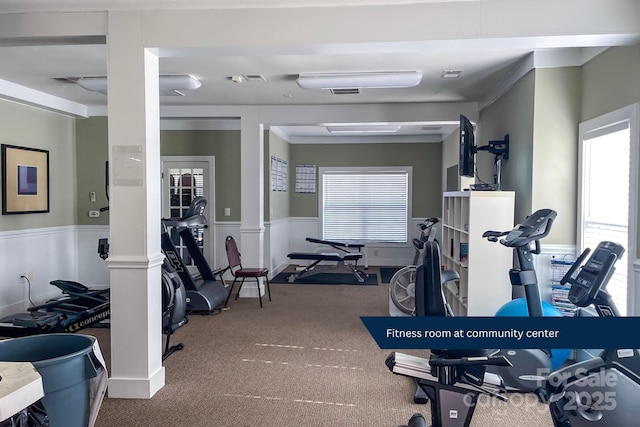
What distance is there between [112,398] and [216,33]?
2548 mm

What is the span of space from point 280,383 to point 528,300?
1854mm

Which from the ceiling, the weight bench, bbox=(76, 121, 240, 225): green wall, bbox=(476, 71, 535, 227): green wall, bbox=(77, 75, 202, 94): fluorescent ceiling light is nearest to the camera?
the ceiling

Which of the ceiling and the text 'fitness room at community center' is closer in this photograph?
the text 'fitness room at community center'

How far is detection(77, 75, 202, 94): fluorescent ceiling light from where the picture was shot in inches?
181

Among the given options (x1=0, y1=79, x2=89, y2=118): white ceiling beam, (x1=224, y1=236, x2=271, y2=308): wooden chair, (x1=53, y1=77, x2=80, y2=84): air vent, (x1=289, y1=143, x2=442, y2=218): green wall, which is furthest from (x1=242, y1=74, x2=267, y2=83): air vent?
(x1=289, y1=143, x2=442, y2=218): green wall

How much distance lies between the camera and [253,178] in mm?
6203

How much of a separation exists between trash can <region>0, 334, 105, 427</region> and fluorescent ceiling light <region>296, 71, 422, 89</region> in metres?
3.14

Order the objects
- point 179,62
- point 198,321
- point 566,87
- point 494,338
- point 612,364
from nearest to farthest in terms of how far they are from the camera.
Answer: point 494,338 → point 612,364 → point 566,87 → point 179,62 → point 198,321

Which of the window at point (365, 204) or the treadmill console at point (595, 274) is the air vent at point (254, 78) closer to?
the treadmill console at point (595, 274)

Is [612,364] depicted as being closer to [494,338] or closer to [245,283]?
[494,338]

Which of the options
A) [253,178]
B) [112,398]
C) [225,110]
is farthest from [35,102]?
[112,398]

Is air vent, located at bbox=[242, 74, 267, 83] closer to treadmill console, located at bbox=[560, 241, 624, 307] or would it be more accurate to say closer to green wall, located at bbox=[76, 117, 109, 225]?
green wall, located at bbox=[76, 117, 109, 225]

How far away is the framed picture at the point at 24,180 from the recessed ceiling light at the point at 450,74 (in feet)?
16.0

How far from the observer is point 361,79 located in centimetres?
442
